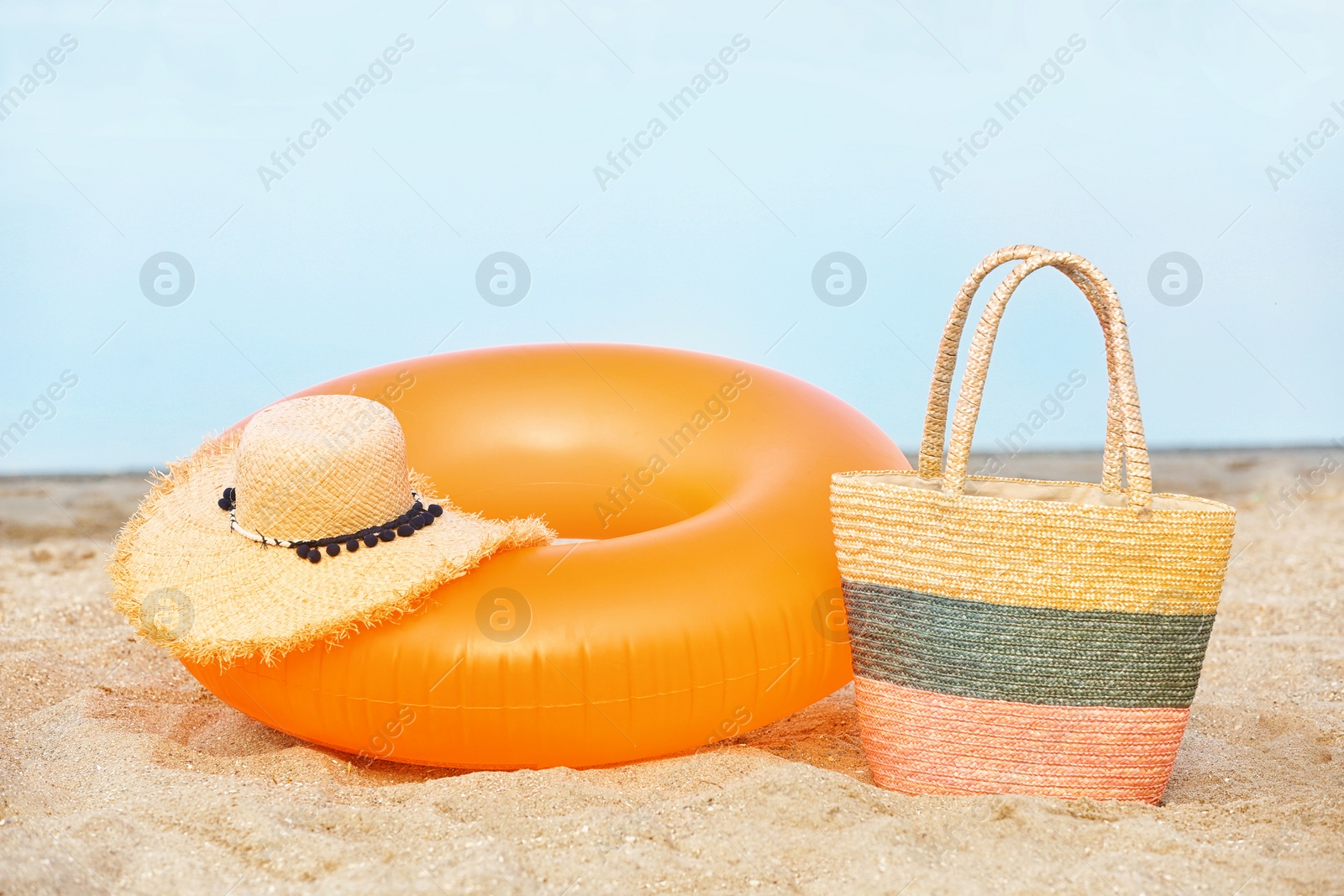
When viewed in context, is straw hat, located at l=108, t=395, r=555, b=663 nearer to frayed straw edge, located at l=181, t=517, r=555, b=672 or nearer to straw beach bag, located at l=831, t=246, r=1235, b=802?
frayed straw edge, located at l=181, t=517, r=555, b=672

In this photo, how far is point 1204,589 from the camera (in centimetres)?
176

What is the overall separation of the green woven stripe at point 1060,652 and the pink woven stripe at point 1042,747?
2 cm

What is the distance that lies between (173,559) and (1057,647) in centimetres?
157

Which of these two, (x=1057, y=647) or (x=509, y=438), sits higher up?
(x=1057, y=647)

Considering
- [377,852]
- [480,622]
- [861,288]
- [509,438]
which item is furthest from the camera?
[861,288]

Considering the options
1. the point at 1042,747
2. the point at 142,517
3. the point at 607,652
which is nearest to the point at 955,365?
the point at 1042,747

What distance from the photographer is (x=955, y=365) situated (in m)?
1.87

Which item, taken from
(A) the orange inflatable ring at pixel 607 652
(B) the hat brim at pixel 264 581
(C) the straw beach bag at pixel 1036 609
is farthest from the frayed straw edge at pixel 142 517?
(C) the straw beach bag at pixel 1036 609

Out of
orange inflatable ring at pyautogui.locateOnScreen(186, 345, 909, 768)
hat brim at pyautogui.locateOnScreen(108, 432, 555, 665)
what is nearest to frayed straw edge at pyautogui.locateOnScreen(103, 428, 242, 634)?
hat brim at pyautogui.locateOnScreen(108, 432, 555, 665)

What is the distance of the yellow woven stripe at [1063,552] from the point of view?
5.65 feet

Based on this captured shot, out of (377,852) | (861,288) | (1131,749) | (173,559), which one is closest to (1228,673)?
(1131,749)

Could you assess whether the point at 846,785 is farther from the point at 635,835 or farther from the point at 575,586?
the point at 575,586

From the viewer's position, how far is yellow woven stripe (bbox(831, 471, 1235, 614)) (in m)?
1.72

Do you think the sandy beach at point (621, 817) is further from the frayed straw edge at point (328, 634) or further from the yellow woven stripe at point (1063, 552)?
the yellow woven stripe at point (1063, 552)
